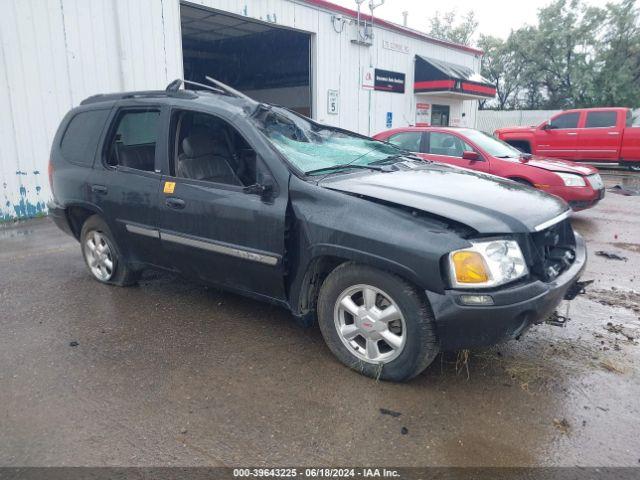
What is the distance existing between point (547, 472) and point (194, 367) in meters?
2.14

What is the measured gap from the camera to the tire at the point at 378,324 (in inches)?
110

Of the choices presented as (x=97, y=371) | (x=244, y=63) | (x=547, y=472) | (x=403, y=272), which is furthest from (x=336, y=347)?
(x=244, y=63)

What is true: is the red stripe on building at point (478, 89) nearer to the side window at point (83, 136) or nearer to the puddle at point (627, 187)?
the puddle at point (627, 187)

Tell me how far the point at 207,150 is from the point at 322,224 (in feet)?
4.89

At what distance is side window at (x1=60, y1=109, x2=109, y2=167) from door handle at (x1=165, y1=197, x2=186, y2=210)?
1190 millimetres

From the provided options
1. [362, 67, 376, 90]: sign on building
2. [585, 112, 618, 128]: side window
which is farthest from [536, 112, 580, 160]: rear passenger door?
[362, 67, 376, 90]: sign on building

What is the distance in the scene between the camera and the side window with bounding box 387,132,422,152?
819 centimetres

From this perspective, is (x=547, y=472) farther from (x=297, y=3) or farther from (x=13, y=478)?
(x=297, y=3)

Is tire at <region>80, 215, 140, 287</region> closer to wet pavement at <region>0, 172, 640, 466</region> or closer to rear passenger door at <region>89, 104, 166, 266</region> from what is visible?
rear passenger door at <region>89, 104, 166, 266</region>

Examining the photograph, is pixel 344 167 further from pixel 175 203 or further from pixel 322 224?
pixel 175 203

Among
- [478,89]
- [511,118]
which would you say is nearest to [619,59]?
[511,118]

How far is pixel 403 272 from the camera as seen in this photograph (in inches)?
108

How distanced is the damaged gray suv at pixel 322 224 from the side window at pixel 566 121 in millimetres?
12865

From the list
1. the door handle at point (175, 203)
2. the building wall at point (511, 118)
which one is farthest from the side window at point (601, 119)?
the door handle at point (175, 203)
